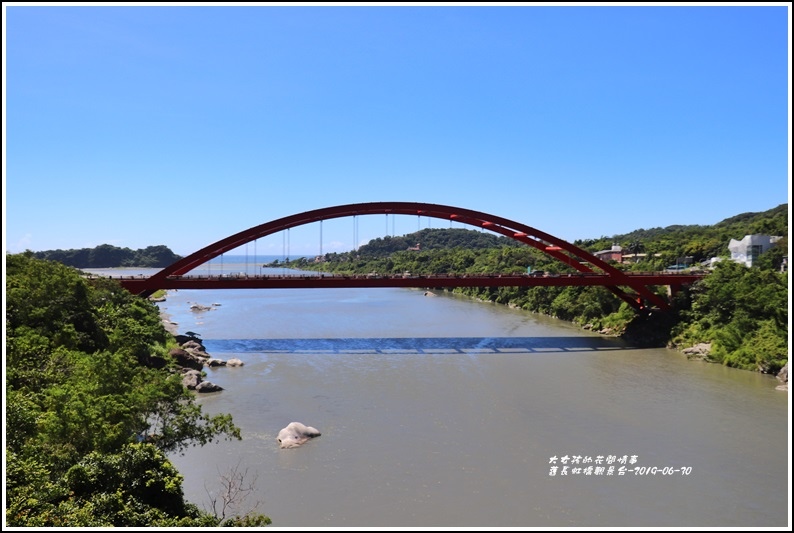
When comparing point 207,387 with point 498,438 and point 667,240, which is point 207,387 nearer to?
point 498,438

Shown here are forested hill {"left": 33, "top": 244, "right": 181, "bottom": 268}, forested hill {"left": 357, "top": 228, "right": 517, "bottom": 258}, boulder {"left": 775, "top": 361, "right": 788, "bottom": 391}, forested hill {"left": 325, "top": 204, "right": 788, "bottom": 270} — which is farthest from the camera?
forested hill {"left": 357, "top": 228, "right": 517, "bottom": 258}

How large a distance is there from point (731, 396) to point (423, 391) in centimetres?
917

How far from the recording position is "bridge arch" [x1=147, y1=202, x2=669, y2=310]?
85.9 ft

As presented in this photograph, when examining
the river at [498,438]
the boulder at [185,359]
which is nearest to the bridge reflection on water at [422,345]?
the river at [498,438]

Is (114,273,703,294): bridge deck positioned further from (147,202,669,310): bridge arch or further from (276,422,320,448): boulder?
(276,422,320,448): boulder

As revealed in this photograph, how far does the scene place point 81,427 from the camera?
29.9 ft

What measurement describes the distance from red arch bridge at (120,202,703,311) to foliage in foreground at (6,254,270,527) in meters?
9.28

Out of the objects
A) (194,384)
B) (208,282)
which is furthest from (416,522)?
(208,282)

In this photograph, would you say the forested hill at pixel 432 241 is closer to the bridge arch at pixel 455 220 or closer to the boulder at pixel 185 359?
the bridge arch at pixel 455 220

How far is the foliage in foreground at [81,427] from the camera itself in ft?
23.7

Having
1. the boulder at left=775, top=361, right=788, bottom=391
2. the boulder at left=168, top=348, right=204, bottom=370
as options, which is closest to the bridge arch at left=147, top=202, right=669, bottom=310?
the boulder at left=168, top=348, right=204, bottom=370

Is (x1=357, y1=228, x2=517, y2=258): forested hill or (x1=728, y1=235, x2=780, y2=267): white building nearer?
(x1=728, y1=235, x2=780, y2=267): white building

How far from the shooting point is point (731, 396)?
16469 millimetres

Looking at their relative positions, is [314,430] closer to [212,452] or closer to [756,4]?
[212,452]
